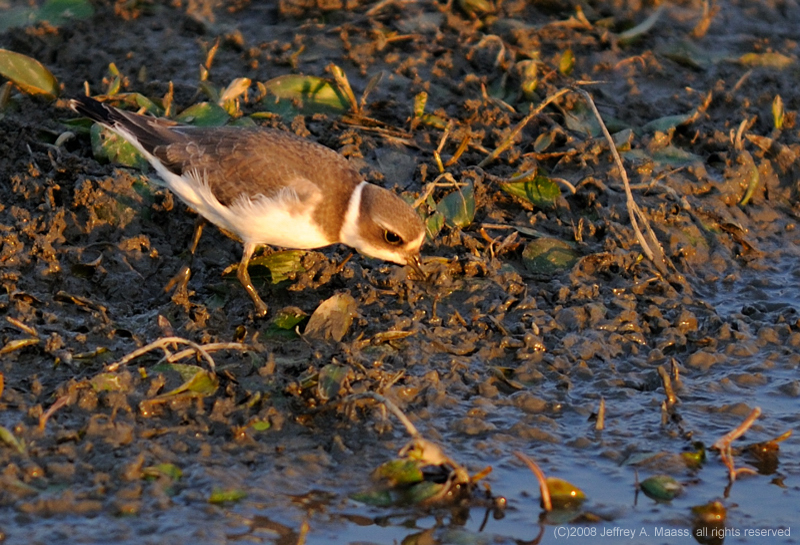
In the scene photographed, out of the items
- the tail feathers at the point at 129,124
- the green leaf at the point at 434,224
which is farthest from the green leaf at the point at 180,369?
the green leaf at the point at 434,224

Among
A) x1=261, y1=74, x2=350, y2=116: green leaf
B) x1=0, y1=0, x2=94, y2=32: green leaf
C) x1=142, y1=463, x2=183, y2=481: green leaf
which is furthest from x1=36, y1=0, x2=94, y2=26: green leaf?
x1=142, y1=463, x2=183, y2=481: green leaf

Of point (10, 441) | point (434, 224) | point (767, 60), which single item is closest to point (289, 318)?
point (434, 224)

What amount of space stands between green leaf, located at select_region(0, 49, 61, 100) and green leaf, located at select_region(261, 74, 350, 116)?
1.95 m

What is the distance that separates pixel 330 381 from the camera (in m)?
6.60

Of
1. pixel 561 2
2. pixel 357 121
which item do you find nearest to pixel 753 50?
pixel 561 2

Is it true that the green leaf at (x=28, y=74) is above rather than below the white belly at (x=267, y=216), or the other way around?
above

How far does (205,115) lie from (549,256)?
3.33 m

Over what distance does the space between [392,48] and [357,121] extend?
164 centimetres

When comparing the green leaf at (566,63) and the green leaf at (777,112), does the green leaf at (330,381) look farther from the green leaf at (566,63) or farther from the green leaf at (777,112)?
the green leaf at (777,112)

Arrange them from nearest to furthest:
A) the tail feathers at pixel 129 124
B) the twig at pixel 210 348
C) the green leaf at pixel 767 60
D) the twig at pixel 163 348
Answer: the twig at pixel 163 348, the twig at pixel 210 348, the tail feathers at pixel 129 124, the green leaf at pixel 767 60

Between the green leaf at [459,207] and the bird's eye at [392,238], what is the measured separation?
1.11 m

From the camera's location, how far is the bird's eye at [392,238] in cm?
739

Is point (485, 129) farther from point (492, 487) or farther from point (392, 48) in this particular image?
point (492, 487)

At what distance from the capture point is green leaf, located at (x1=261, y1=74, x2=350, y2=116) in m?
9.57
